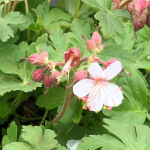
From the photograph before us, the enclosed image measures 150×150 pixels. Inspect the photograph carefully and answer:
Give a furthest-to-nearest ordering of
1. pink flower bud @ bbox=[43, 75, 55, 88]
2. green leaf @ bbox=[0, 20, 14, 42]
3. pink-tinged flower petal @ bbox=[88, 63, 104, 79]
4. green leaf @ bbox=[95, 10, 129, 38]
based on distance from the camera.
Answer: green leaf @ bbox=[0, 20, 14, 42], green leaf @ bbox=[95, 10, 129, 38], pink flower bud @ bbox=[43, 75, 55, 88], pink-tinged flower petal @ bbox=[88, 63, 104, 79]

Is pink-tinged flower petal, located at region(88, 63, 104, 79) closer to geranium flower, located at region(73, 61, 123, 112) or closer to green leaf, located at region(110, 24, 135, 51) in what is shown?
geranium flower, located at region(73, 61, 123, 112)

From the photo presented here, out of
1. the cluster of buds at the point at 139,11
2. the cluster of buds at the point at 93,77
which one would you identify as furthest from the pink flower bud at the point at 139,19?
the cluster of buds at the point at 93,77

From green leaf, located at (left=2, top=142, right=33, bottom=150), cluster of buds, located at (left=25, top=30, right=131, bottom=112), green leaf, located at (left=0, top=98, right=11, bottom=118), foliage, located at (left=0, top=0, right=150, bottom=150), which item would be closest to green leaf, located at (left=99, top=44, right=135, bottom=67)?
foliage, located at (left=0, top=0, right=150, bottom=150)

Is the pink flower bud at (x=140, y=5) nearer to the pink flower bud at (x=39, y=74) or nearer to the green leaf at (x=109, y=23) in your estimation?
the green leaf at (x=109, y=23)

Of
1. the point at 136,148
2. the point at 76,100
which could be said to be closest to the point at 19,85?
the point at 76,100

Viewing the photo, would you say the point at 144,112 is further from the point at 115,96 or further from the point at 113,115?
the point at 115,96

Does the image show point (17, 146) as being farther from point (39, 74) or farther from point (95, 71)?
point (95, 71)

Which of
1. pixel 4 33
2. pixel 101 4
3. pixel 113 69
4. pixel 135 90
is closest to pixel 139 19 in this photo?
pixel 101 4
